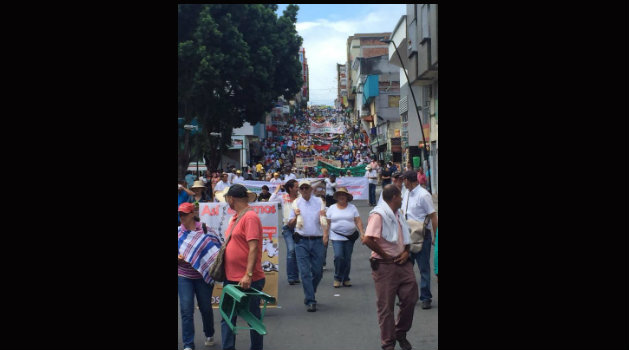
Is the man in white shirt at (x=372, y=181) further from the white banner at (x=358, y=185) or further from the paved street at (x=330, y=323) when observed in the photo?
the paved street at (x=330, y=323)

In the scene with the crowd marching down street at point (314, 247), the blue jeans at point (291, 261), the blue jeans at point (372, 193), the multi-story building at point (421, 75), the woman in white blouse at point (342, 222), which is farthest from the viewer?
the multi-story building at point (421, 75)

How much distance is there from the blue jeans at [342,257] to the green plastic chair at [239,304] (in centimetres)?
370

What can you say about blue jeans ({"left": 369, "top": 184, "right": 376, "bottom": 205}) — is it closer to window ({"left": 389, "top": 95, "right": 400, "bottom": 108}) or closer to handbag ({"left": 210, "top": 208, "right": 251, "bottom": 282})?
handbag ({"left": 210, "top": 208, "right": 251, "bottom": 282})

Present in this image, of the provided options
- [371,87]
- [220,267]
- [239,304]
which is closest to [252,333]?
[239,304]

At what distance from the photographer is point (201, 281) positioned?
6770 mm

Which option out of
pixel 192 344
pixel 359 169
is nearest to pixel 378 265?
pixel 192 344

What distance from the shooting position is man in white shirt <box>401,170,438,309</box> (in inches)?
337

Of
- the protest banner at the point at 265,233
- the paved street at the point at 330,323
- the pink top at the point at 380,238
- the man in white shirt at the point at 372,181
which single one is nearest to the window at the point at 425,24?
the man in white shirt at the point at 372,181

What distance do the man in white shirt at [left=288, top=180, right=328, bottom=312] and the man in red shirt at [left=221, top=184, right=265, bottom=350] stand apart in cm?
256

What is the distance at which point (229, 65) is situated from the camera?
111ft

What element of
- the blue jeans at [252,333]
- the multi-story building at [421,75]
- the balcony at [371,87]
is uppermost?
the balcony at [371,87]

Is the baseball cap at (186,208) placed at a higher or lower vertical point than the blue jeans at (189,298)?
higher

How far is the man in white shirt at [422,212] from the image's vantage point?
8.55m
